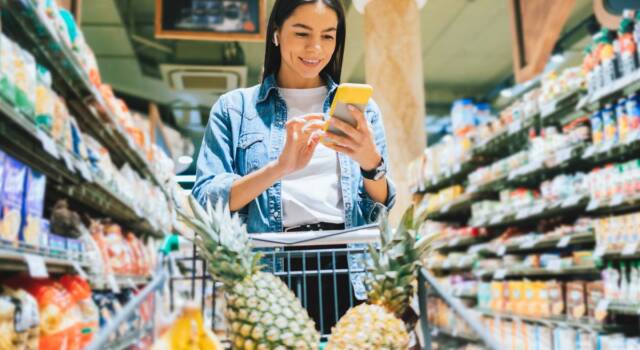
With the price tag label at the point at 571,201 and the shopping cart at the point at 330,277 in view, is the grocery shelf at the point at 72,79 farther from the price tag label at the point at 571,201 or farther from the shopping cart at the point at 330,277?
the price tag label at the point at 571,201

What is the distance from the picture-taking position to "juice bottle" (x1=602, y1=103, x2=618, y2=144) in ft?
11.0

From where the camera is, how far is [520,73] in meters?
4.67

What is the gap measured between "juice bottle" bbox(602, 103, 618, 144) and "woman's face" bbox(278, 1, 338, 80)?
2544 mm

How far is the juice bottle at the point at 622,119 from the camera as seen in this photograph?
3.21 meters

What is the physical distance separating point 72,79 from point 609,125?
2889 mm

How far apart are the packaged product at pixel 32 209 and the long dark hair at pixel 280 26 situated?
1.22m

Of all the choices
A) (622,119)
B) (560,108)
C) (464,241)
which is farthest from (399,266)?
(464,241)

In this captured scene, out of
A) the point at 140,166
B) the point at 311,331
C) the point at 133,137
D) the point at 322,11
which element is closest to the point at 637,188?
the point at 322,11

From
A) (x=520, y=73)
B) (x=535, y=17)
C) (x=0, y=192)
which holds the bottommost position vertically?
(x=0, y=192)

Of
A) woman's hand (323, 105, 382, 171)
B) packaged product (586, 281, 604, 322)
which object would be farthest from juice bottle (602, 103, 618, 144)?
Answer: woman's hand (323, 105, 382, 171)

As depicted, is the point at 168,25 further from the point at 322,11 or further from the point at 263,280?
the point at 263,280

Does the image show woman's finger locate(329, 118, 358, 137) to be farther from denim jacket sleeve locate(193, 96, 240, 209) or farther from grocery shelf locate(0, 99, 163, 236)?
grocery shelf locate(0, 99, 163, 236)

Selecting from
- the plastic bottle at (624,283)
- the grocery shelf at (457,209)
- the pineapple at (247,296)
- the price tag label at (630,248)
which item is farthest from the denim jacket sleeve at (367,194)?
the grocery shelf at (457,209)

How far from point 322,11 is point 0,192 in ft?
4.31
